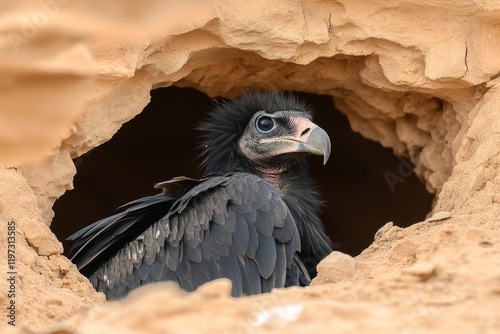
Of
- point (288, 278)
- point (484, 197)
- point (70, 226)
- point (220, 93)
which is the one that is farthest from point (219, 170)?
point (70, 226)

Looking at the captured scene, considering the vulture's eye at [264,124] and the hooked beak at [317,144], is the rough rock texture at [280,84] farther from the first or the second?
the hooked beak at [317,144]

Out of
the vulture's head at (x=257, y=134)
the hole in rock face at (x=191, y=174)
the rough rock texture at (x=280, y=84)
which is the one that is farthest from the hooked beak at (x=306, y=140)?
the hole in rock face at (x=191, y=174)

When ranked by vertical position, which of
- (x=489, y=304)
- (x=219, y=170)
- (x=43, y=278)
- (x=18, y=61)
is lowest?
(x=489, y=304)

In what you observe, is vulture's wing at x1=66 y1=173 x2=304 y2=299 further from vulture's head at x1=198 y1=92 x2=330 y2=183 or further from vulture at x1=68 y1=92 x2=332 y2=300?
vulture's head at x1=198 y1=92 x2=330 y2=183

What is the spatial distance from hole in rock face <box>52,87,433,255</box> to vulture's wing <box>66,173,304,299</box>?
395 cm

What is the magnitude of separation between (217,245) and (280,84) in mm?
2967

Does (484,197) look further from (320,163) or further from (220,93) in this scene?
(320,163)

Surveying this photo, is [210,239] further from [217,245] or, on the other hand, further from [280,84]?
[280,84]

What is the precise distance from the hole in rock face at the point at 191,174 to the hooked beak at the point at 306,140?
270cm

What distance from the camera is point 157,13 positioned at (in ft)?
23.1

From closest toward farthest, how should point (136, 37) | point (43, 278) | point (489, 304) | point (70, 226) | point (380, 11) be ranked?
point (489, 304), point (43, 278), point (136, 37), point (380, 11), point (70, 226)

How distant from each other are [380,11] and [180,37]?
1674mm

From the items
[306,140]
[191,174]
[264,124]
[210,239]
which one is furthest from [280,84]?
[210,239]

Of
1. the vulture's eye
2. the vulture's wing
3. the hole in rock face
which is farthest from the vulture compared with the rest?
the hole in rock face
